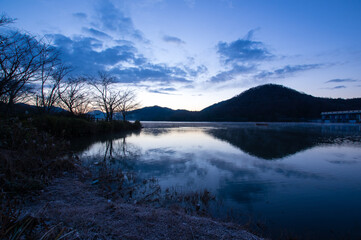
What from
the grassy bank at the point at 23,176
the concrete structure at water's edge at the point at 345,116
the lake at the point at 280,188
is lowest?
the lake at the point at 280,188

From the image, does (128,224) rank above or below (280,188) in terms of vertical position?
above

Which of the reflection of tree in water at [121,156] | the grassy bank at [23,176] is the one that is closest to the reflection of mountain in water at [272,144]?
the reflection of tree in water at [121,156]

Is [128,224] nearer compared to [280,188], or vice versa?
[128,224]

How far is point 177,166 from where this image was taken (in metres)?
7.03

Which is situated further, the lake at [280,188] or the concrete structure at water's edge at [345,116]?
the concrete structure at water's edge at [345,116]

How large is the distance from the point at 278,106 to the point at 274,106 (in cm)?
196

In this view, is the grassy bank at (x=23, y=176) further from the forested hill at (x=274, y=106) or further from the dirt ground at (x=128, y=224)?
the forested hill at (x=274, y=106)

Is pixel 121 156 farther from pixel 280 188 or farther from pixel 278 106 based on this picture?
pixel 278 106

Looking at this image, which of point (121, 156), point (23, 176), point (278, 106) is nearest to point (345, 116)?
point (278, 106)

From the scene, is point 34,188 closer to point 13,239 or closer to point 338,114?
point 13,239

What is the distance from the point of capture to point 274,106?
97312 millimetres

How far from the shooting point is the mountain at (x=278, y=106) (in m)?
85.9

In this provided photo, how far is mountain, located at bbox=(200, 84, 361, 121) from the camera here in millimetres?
85875

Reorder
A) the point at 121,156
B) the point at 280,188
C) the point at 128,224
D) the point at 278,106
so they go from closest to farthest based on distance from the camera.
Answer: the point at 128,224 → the point at 280,188 → the point at 121,156 → the point at 278,106
